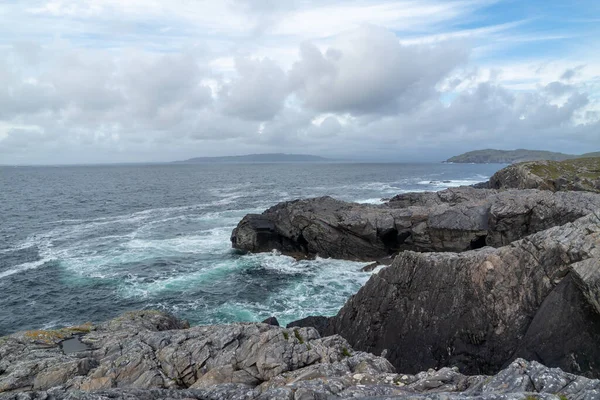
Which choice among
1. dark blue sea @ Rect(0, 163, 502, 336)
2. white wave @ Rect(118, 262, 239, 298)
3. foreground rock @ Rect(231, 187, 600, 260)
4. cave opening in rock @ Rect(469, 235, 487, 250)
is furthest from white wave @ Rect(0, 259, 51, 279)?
cave opening in rock @ Rect(469, 235, 487, 250)

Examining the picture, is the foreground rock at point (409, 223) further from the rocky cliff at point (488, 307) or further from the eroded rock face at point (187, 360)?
the eroded rock face at point (187, 360)

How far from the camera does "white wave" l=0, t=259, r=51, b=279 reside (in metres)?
49.6

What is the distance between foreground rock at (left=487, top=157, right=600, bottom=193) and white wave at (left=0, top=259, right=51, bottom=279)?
3525 inches

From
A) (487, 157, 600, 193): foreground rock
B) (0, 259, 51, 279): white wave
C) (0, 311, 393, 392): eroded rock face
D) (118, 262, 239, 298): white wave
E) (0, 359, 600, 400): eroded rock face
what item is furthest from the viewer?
(487, 157, 600, 193): foreground rock

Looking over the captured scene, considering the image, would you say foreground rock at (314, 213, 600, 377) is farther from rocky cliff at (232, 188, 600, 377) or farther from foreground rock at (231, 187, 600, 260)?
foreground rock at (231, 187, 600, 260)

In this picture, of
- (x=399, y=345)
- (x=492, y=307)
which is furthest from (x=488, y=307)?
(x=399, y=345)

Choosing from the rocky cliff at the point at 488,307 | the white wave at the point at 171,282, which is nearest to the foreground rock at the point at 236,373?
the rocky cliff at the point at 488,307

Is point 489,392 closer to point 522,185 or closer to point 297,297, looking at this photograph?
point 297,297

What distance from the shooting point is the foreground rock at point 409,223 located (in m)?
45.0

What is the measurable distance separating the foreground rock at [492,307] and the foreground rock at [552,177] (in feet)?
204

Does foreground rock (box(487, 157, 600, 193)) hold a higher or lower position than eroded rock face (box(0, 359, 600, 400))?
higher

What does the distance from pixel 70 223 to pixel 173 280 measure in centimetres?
4705

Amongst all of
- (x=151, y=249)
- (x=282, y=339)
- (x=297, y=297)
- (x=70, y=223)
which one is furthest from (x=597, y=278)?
(x=70, y=223)

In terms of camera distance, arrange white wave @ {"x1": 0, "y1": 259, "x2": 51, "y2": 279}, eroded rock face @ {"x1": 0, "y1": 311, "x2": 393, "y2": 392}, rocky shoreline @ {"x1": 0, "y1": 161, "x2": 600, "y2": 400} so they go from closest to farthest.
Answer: rocky shoreline @ {"x1": 0, "y1": 161, "x2": 600, "y2": 400} < eroded rock face @ {"x1": 0, "y1": 311, "x2": 393, "y2": 392} < white wave @ {"x1": 0, "y1": 259, "x2": 51, "y2": 279}
